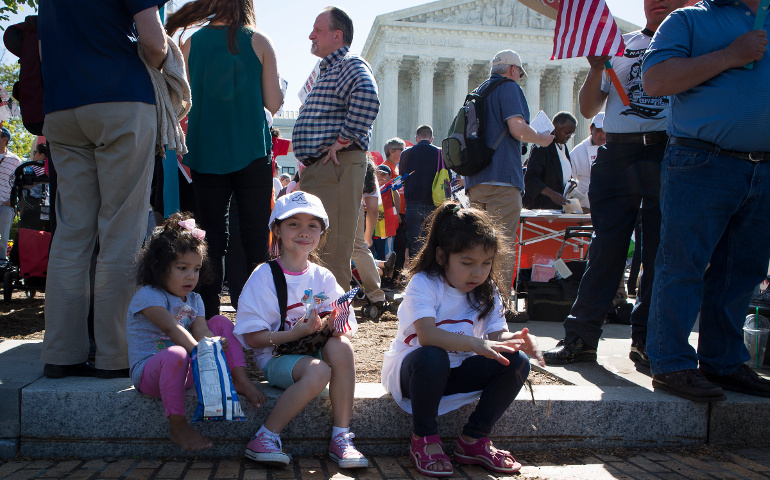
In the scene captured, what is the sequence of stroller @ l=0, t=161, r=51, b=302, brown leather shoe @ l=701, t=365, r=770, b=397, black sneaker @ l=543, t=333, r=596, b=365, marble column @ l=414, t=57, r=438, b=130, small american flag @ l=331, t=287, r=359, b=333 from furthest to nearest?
marble column @ l=414, t=57, r=438, b=130, stroller @ l=0, t=161, r=51, b=302, black sneaker @ l=543, t=333, r=596, b=365, brown leather shoe @ l=701, t=365, r=770, b=397, small american flag @ l=331, t=287, r=359, b=333

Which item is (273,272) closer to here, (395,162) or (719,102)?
(719,102)

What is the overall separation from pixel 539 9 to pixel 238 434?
9.93 feet

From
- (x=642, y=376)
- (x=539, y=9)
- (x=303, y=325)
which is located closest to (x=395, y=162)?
(x=539, y=9)

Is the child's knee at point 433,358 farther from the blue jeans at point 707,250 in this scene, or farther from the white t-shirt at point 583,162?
the white t-shirt at point 583,162

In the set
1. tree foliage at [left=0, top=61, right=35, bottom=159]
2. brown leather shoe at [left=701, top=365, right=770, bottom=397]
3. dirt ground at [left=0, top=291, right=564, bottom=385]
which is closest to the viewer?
brown leather shoe at [left=701, top=365, right=770, bottom=397]

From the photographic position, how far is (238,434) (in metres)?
2.58

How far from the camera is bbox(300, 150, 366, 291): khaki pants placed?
4.07 metres

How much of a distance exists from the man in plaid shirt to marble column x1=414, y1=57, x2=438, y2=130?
4078 centimetres

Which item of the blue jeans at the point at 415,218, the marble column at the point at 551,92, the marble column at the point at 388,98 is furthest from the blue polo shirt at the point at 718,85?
the marble column at the point at 551,92

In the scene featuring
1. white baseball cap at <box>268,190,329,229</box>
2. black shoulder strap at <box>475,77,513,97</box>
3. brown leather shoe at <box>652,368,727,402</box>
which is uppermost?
black shoulder strap at <box>475,77,513,97</box>

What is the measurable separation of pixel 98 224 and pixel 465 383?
174cm

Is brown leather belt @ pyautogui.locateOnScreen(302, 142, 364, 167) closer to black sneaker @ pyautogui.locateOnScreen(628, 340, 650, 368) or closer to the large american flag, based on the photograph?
the large american flag

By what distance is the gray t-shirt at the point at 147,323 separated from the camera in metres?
2.61

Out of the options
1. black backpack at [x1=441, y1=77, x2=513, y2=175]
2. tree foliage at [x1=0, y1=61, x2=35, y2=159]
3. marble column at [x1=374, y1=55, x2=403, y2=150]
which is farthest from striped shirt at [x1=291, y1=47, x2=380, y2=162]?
marble column at [x1=374, y1=55, x2=403, y2=150]
